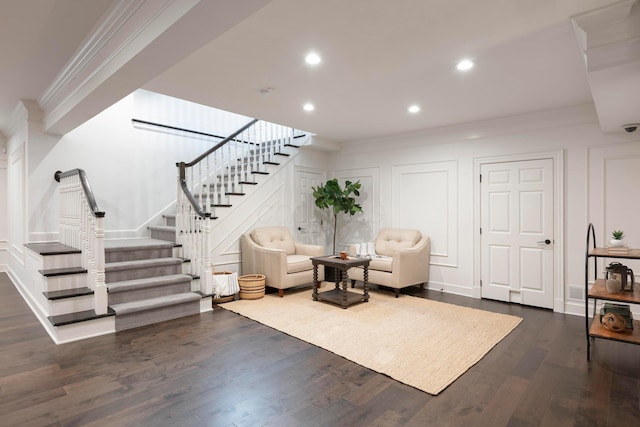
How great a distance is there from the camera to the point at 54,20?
2.46 meters

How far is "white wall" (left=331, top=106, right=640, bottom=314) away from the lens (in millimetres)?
4164

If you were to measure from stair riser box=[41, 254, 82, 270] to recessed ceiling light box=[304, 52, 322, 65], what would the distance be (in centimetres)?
322

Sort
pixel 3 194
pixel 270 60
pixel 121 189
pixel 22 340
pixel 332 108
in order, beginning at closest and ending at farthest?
pixel 270 60 → pixel 22 340 → pixel 332 108 → pixel 121 189 → pixel 3 194

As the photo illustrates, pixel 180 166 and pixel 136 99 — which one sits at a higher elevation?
pixel 136 99

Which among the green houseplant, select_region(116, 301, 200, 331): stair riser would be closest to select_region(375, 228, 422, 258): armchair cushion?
the green houseplant

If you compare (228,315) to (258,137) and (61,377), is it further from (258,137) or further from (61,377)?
(258,137)

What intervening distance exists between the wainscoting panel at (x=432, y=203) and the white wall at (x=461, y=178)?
15mm

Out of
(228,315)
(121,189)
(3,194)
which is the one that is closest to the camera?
(228,315)

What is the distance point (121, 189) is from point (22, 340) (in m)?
2.60

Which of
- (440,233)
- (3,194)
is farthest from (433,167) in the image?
(3,194)

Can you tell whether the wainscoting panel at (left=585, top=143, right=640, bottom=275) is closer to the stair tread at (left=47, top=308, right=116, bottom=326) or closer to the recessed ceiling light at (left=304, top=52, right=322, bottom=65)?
the recessed ceiling light at (left=304, top=52, right=322, bottom=65)

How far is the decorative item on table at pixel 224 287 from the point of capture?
4520 mm

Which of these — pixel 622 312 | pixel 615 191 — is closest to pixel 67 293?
pixel 622 312

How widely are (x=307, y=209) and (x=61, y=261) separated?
13.0 ft
